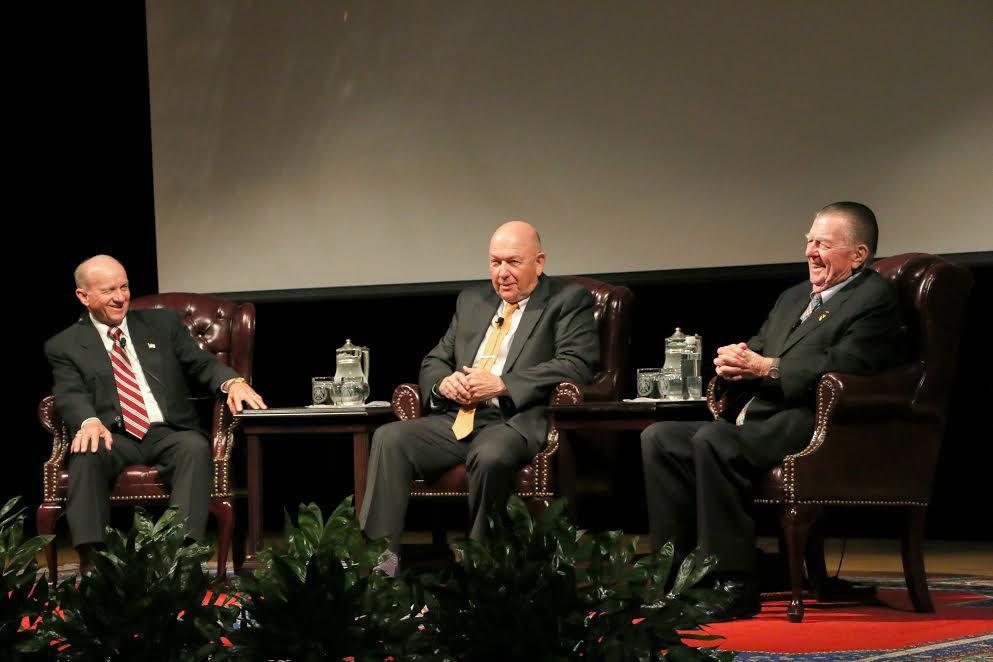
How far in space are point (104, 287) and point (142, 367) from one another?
33cm

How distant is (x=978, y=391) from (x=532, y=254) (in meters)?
1.96

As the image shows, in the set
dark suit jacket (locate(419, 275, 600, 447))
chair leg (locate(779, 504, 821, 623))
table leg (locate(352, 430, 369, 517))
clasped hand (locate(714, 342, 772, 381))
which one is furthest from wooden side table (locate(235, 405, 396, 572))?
chair leg (locate(779, 504, 821, 623))

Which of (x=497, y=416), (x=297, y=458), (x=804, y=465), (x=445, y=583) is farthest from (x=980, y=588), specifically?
(x=297, y=458)

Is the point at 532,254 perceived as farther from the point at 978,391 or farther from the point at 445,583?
the point at 445,583

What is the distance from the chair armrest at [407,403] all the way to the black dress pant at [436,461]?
0.16 m

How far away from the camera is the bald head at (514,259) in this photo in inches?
173

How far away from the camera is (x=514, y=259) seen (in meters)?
4.40

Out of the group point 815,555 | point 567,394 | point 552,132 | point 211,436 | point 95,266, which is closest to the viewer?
point 815,555

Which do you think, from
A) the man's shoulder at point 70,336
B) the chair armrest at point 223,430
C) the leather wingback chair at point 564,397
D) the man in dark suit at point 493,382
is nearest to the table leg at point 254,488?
the chair armrest at point 223,430

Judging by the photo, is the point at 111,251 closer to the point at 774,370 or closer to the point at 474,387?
the point at 474,387

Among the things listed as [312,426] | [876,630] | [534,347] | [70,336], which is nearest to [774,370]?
[876,630]

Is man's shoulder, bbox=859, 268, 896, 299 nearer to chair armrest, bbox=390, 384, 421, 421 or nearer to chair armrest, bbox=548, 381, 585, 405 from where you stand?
chair armrest, bbox=548, 381, 585, 405

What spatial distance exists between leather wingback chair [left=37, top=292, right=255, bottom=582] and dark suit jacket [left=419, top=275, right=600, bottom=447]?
83 cm

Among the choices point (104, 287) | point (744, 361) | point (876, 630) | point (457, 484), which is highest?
point (104, 287)
